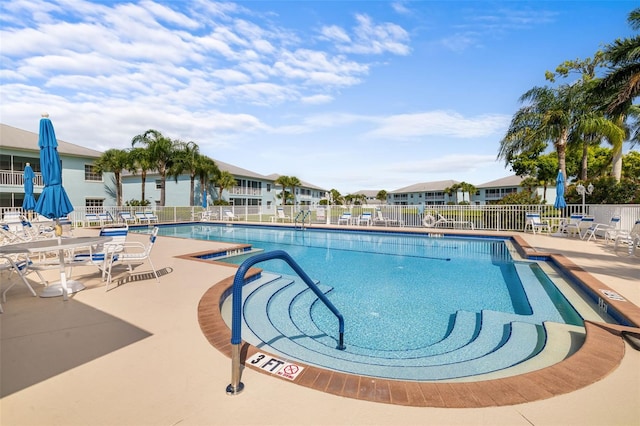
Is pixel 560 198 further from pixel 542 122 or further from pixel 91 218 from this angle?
pixel 91 218

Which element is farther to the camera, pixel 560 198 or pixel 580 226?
pixel 560 198

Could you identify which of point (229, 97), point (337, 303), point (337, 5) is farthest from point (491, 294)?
point (229, 97)

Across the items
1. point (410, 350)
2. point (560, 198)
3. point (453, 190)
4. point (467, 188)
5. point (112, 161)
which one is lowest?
point (410, 350)

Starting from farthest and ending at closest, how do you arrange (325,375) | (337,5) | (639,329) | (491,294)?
(337,5)
(491,294)
(639,329)
(325,375)

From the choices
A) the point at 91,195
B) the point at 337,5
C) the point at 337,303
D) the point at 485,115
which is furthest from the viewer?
the point at 91,195

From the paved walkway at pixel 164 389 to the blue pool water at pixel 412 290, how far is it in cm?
177

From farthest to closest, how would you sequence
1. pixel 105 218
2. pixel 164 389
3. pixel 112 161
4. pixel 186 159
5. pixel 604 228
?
pixel 186 159 → pixel 112 161 → pixel 105 218 → pixel 604 228 → pixel 164 389

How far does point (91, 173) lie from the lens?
79.8 ft

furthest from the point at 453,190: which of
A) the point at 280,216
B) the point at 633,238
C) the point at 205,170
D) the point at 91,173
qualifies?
the point at 91,173

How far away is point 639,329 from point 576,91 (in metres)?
23.3

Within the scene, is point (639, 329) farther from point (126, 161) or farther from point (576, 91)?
point (126, 161)

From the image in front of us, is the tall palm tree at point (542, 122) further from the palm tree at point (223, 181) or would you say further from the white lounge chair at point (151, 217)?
the white lounge chair at point (151, 217)

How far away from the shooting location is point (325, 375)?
7.88ft

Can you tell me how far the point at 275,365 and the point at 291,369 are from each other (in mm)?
165
